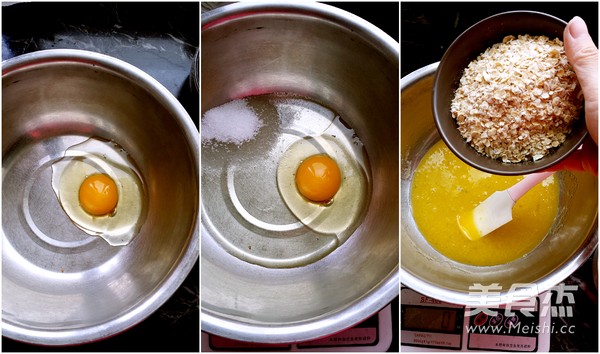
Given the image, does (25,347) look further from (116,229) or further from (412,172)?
(412,172)

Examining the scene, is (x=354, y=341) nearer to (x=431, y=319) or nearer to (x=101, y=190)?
(x=431, y=319)

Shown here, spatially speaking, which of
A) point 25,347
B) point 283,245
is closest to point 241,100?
point 283,245

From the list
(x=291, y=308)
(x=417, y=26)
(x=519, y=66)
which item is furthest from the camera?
(x=417, y=26)

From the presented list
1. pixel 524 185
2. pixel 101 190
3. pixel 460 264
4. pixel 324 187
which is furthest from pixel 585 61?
pixel 101 190

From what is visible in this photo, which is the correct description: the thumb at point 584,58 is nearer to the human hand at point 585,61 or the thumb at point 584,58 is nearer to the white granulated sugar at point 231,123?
the human hand at point 585,61

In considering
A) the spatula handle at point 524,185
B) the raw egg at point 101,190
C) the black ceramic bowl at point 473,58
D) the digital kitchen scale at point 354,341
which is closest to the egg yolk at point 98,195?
the raw egg at point 101,190

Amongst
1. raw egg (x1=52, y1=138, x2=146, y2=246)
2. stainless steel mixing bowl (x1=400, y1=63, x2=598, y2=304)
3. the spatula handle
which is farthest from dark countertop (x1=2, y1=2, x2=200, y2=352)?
the spatula handle
